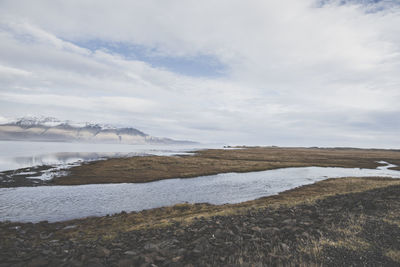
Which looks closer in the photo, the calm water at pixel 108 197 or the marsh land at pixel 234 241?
the marsh land at pixel 234 241

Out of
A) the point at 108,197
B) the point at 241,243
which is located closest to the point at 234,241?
the point at 241,243

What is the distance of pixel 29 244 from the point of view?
12.6 metres

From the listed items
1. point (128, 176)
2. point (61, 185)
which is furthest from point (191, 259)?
point (128, 176)

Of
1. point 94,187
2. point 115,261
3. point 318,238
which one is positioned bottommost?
point 94,187

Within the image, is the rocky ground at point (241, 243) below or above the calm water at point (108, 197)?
above

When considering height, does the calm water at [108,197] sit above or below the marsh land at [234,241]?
below

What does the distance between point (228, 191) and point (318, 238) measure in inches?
908

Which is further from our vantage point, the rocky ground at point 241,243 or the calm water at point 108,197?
Answer: the calm water at point 108,197

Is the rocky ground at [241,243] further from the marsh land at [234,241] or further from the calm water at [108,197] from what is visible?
the calm water at [108,197]

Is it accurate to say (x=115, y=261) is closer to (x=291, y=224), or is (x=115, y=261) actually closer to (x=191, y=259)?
(x=191, y=259)

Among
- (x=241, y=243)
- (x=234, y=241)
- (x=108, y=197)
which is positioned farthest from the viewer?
(x=108, y=197)

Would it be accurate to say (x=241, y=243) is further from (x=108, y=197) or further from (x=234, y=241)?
(x=108, y=197)

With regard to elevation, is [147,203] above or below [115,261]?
below

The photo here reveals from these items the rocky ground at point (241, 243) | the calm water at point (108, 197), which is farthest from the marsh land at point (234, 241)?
the calm water at point (108, 197)
